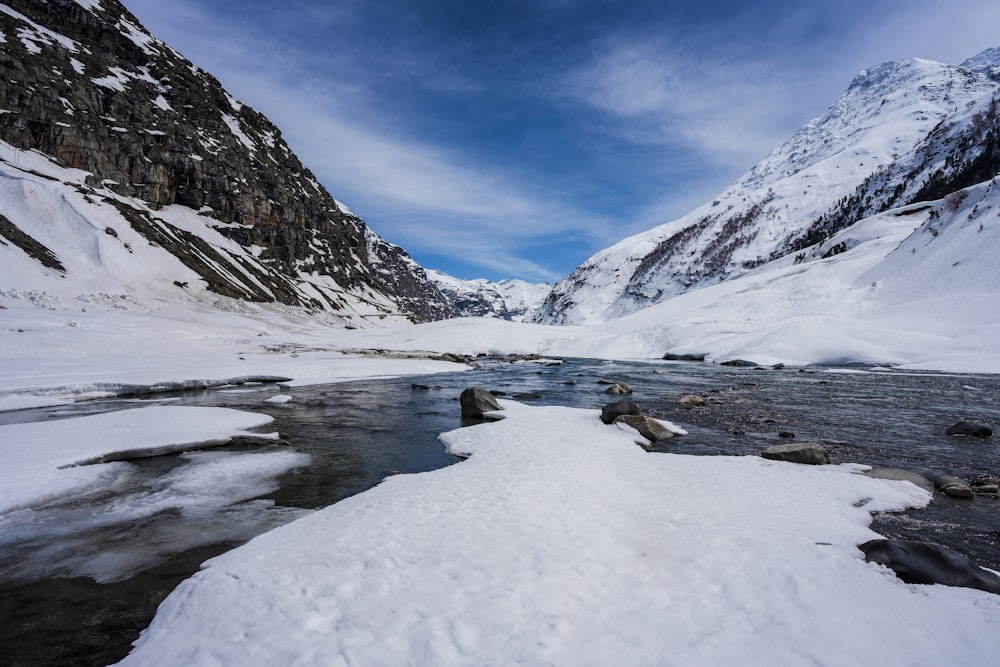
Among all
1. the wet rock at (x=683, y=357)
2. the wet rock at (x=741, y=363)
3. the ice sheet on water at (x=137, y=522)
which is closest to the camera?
the ice sheet on water at (x=137, y=522)

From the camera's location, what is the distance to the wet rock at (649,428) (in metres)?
12.2

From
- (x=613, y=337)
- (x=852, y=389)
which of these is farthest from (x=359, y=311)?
Answer: (x=852, y=389)

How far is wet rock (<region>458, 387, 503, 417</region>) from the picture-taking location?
16.2 meters

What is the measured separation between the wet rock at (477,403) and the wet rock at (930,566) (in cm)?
1215

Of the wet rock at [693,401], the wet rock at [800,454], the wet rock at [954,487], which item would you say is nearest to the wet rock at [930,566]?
the wet rock at [954,487]

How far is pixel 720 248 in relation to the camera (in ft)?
425

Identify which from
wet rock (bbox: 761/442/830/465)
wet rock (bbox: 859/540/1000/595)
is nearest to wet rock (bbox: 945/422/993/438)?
wet rock (bbox: 761/442/830/465)

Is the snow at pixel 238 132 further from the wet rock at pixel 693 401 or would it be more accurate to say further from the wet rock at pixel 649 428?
the wet rock at pixel 649 428

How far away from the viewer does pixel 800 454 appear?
952 cm

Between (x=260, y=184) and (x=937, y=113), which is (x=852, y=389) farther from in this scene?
(x=937, y=113)

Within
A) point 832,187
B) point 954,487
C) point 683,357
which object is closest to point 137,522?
point 954,487

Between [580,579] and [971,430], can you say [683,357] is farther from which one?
[580,579]

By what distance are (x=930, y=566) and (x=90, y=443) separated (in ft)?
48.8

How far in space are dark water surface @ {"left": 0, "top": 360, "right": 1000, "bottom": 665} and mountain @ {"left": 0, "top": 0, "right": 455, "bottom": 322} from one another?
4730cm
